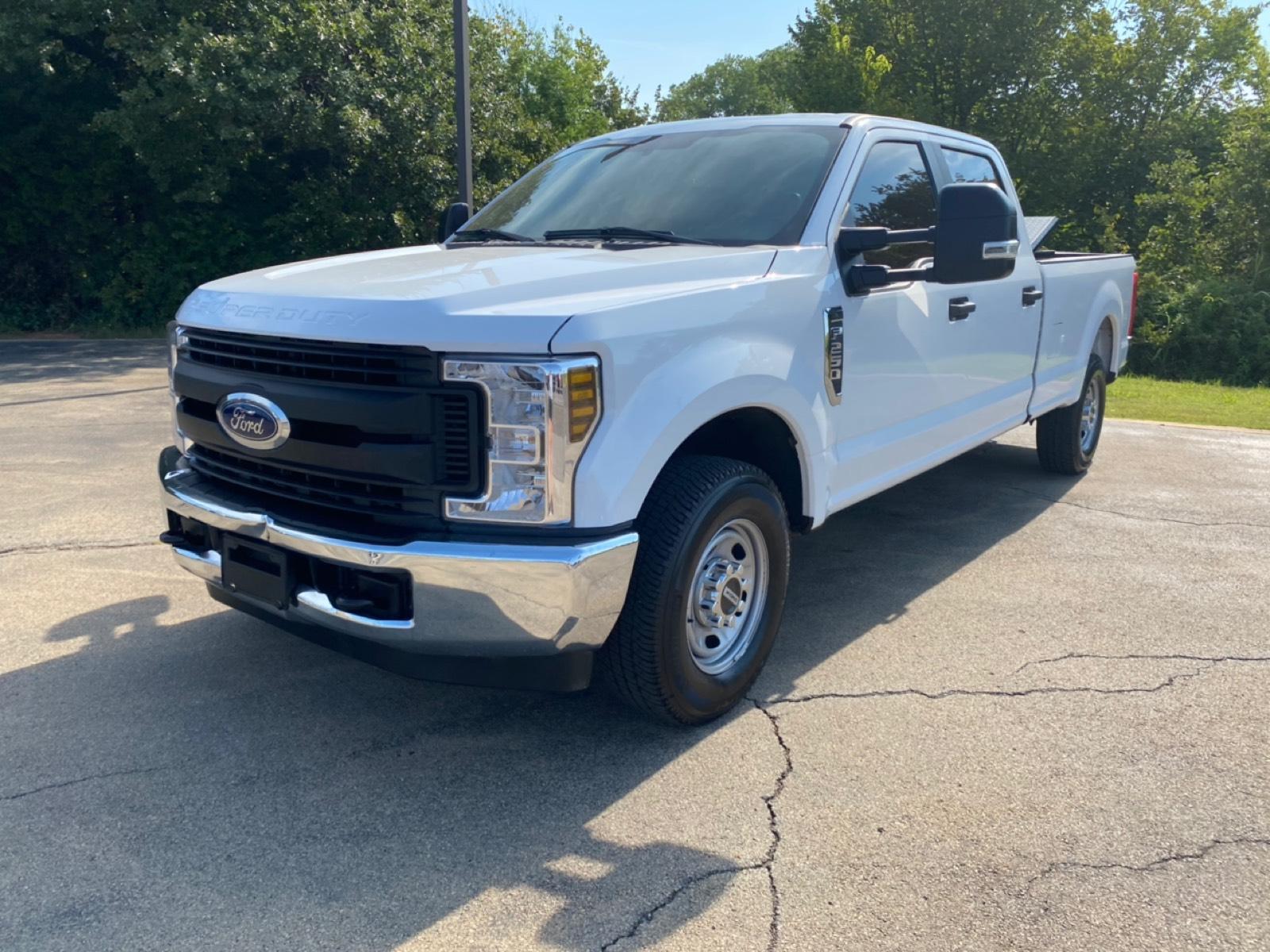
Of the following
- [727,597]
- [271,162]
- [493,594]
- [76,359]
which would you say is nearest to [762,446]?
[727,597]

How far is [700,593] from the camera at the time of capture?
3.42 m

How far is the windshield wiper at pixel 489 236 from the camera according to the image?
4406 mm

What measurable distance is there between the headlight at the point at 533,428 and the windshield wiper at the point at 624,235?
1.31 meters

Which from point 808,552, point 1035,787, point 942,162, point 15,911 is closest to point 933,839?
point 1035,787

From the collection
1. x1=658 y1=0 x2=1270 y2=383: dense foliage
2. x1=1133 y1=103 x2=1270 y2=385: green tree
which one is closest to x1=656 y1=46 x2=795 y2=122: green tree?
x1=658 y1=0 x2=1270 y2=383: dense foliage

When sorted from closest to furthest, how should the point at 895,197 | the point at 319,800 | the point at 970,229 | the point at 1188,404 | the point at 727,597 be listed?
the point at 319,800
the point at 727,597
the point at 970,229
the point at 895,197
the point at 1188,404

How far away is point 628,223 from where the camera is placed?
4219 mm

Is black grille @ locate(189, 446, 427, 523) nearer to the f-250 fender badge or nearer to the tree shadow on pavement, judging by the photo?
the f-250 fender badge

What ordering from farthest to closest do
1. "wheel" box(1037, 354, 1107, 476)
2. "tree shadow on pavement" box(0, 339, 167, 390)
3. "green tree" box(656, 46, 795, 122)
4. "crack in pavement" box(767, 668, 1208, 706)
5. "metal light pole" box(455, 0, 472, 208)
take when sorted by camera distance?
"green tree" box(656, 46, 795, 122), "tree shadow on pavement" box(0, 339, 167, 390), "metal light pole" box(455, 0, 472, 208), "wheel" box(1037, 354, 1107, 476), "crack in pavement" box(767, 668, 1208, 706)

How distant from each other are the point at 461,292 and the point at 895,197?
235cm

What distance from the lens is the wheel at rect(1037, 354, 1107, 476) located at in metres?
6.90

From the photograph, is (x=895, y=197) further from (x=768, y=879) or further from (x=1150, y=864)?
(x=768, y=879)

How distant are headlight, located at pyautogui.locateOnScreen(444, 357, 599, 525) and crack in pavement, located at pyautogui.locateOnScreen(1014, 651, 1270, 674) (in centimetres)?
222

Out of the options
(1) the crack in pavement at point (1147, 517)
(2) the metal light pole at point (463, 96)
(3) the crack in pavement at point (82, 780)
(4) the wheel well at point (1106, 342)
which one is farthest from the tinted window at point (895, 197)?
(2) the metal light pole at point (463, 96)
